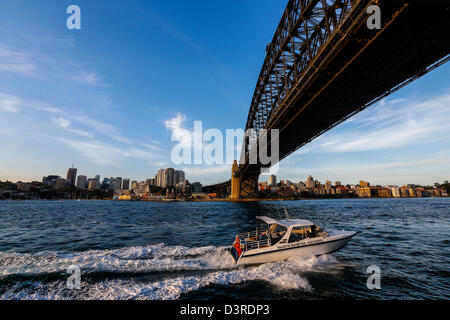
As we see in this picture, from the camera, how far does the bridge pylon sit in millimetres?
93325

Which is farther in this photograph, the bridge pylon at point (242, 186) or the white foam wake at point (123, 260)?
the bridge pylon at point (242, 186)

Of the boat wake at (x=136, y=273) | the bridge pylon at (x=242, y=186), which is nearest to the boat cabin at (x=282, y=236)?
the boat wake at (x=136, y=273)

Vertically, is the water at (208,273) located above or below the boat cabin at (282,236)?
below

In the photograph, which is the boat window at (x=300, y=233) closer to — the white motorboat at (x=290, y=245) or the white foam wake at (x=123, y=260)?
the white motorboat at (x=290, y=245)

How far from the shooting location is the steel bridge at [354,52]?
12.5m

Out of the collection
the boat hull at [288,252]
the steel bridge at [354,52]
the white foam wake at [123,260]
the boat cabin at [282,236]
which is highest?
the steel bridge at [354,52]

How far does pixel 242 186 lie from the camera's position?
101875mm

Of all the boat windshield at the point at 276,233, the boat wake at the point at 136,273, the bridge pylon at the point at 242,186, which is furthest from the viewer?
the bridge pylon at the point at 242,186

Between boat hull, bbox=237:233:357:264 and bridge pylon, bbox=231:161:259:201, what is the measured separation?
7910 cm

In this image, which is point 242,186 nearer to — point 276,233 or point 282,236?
point 276,233

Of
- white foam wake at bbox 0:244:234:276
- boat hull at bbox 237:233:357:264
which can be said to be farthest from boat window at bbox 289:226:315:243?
white foam wake at bbox 0:244:234:276

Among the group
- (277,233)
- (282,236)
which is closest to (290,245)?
(282,236)

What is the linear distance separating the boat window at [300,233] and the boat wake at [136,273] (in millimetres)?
1028
